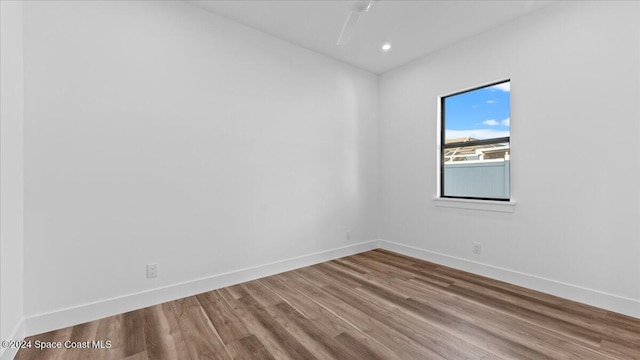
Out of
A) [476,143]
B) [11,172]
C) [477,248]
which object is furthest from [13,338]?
[476,143]

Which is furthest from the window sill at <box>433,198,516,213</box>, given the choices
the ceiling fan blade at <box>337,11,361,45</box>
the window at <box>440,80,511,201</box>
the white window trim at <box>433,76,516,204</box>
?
the ceiling fan blade at <box>337,11,361,45</box>

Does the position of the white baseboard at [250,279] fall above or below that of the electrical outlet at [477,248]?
below

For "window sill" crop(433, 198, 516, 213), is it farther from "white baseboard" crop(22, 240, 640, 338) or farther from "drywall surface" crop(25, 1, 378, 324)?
"drywall surface" crop(25, 1, 378, 324)

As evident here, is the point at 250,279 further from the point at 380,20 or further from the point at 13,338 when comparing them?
the point at 380,20

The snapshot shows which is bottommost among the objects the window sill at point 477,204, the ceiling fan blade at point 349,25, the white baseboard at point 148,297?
the white baseboard at point 148,297

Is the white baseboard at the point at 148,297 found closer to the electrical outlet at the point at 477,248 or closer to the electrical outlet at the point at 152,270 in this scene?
the electrical outlet at the point at 152,270

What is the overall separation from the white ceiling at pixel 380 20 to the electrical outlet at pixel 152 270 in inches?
94.5

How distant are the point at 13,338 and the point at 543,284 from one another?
4.09 metres

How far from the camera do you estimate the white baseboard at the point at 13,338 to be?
4.99ft

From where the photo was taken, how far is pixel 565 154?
2.48 meters

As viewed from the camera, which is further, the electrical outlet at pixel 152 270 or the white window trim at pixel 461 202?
the white window trim at pixel 461 202

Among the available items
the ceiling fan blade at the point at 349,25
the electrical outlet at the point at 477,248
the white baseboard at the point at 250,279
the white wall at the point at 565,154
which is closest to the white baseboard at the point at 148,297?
the white baseboard at the point at 250,279

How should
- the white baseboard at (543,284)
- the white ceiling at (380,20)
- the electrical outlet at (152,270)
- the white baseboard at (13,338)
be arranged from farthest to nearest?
the white ceiling at (380,20) → the electrical outlet at (152,270) → the white baseboard at (543,284) → the white baseboard at (13,338)

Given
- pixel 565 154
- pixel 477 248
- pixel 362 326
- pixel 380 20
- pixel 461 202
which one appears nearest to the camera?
pixel 362 326
